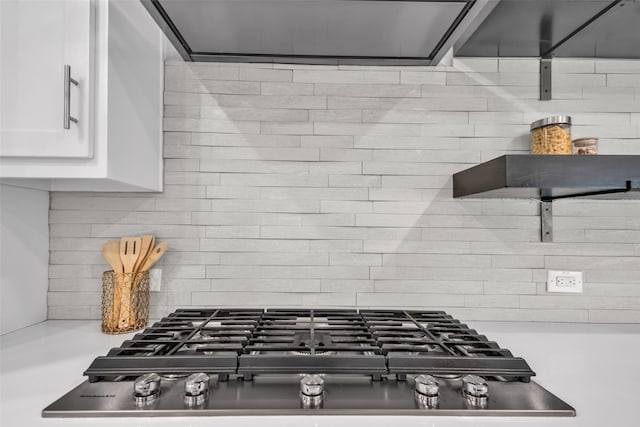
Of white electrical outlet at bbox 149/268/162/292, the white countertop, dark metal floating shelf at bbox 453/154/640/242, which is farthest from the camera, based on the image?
white electrical outlet at bbox 149/268/162/292

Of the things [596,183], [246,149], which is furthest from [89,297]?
[596,183]

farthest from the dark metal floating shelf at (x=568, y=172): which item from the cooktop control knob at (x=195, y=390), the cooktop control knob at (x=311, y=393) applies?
the cooktop control knob at (x=195, y=390)

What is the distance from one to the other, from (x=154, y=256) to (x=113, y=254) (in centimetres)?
13

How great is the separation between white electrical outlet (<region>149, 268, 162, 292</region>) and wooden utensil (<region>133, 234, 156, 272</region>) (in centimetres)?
9

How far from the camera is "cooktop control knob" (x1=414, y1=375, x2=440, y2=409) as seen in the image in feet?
2.43

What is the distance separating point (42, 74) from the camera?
1.02 metres

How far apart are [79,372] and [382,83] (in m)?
1.29

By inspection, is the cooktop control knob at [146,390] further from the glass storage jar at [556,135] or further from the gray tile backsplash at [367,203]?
the glass storage jar at [556,135]

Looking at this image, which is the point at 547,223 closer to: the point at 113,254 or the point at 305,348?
the point at 305,348

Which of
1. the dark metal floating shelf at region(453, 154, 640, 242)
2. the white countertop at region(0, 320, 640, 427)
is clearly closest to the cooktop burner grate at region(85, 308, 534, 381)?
the white countertop at region(0, 320, 640, 427)

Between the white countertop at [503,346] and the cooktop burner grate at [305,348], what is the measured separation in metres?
0.11

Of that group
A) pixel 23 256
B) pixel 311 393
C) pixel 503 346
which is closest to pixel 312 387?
pixel 311 393

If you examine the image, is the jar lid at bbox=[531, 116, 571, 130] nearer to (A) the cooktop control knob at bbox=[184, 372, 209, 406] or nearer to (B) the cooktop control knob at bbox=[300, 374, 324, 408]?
(B) the cooktop control knob at bbox=[300, 374, 324, 408]

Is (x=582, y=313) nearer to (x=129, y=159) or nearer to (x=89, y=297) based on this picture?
(x=129, y=159)
